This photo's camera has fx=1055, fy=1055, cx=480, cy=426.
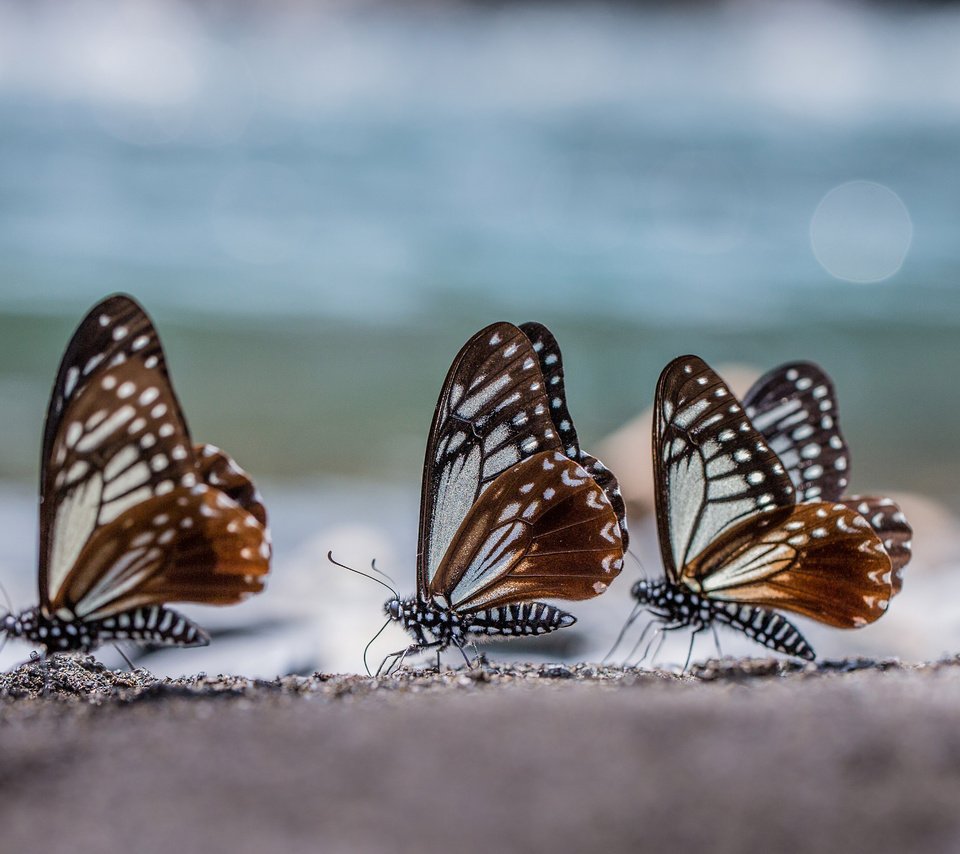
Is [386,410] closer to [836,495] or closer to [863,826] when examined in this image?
[836,495]

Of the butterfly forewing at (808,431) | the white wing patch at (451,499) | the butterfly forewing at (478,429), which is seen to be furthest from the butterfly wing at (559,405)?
the butterfly forewing at (808,431)

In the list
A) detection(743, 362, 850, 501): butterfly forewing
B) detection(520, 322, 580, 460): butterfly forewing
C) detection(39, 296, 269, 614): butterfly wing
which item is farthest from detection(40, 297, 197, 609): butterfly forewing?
detection(743, 362, 850, 501): butterfly forewing

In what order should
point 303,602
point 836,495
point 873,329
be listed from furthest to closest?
1. point 873,329
2. point 303,602
3. point 836,495

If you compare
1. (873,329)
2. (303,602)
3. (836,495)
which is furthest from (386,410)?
(836,495)

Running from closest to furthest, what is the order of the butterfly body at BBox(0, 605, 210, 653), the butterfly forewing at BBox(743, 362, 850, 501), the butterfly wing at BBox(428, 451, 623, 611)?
the butterfly body at BBox(0, 605, 210, 653)
the butterfly wing at BBox(428, 451, 623, 611)
the butterfly forewing at BBox(743, 362, 850, 501)

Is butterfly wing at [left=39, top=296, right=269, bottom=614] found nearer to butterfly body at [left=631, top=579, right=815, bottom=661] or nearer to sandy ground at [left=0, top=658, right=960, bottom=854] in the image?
sandy ground at [left=0, top=658, right=960, bottom=854]

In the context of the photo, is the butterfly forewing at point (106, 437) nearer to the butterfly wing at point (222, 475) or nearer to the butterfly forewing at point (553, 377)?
the butterfly wing at point (222, 475)

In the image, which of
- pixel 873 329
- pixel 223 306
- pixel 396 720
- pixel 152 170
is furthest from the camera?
pixel 152 170

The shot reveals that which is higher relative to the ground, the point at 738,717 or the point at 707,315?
the point at 707,315
